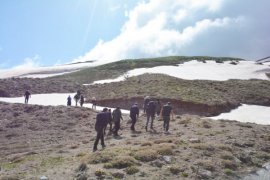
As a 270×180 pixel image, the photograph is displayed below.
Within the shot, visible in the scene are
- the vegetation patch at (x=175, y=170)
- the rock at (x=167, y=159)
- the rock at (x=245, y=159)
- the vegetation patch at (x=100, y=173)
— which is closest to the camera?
the vegetation patch at (x=100, y=173)

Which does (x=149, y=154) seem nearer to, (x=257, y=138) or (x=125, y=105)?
(x=257, y=138)

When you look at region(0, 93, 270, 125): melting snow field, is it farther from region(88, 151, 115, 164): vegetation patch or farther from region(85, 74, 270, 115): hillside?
region(88, 151, 115, 164): vegetation patch

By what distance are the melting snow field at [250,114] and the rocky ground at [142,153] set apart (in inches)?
434

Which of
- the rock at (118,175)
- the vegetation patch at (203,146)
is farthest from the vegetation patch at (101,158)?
the vegetation patch at (203,146)

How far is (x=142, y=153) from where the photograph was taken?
20.1m

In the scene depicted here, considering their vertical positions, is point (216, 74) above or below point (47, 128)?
above

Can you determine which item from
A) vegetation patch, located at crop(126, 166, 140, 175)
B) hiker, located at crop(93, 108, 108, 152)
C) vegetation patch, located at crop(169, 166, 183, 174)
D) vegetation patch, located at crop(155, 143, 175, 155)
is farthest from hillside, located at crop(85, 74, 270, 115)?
vegetation patch, located at crop(126, 166, 140, 175)

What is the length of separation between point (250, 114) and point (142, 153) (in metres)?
30.4

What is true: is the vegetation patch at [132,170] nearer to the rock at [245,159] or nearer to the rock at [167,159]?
the rock at [167,159]

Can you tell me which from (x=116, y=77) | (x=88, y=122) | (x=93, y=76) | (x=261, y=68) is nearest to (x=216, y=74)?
(x=261, y=68)

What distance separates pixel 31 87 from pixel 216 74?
31.2m

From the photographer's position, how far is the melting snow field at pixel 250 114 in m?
44.4

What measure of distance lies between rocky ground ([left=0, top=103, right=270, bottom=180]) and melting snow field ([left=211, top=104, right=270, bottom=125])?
1103 cm

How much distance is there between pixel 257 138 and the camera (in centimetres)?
2747
